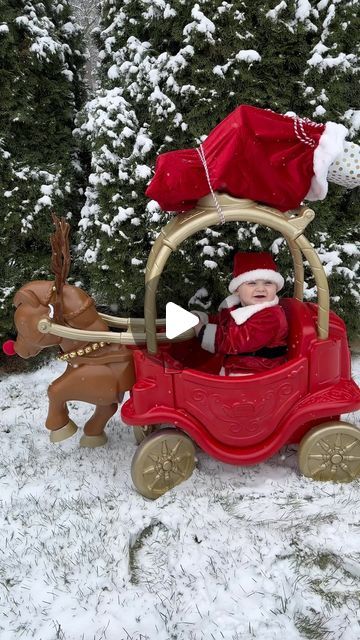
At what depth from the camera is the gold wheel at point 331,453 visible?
292 cm

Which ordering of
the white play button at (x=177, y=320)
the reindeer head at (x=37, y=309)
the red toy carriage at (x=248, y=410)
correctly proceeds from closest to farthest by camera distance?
the white play button at (x=177, y=320), the red toy carriage at (x=248, y=410), the reindeer head at (x=37, y=309)

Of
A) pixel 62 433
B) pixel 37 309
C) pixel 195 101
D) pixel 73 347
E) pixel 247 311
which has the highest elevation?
pixel 195 101

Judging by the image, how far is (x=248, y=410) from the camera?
2.91 meters

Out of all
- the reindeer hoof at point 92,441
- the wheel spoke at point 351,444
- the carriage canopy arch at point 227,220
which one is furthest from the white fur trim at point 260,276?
the reindeer hoof at point 92,441

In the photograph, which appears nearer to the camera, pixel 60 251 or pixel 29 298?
pixel 60 251

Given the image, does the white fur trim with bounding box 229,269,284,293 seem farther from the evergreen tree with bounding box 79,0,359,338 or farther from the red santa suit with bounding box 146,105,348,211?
the evergreen tree with bounding box 79,0,359,338

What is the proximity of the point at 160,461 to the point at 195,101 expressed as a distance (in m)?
2.88

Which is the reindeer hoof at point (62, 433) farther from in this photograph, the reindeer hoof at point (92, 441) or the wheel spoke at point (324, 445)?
Result: the wheel spoke at point (324, 445)

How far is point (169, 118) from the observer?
4.03 metres

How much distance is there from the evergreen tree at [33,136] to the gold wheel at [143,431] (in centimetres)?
194

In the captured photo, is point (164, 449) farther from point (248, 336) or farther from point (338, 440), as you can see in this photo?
point (338, 440)

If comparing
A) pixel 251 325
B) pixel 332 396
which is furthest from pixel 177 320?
pixel 332 396

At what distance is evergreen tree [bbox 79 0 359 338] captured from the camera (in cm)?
379

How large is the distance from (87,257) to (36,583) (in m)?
2.78
